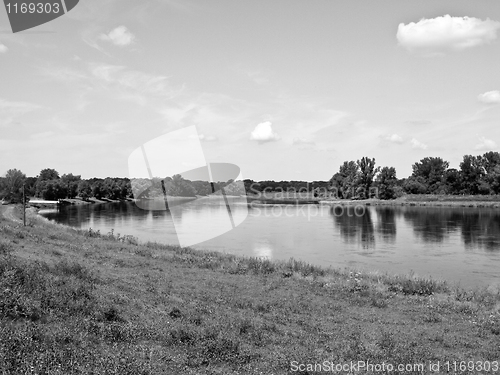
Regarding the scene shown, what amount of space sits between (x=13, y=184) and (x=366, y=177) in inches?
→ 4043

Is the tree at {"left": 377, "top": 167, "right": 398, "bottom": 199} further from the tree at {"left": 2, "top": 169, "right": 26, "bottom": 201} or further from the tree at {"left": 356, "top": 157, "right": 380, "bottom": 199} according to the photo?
the tree at {"left": 2, "top": 169, "right": 26, "bottom": 201}

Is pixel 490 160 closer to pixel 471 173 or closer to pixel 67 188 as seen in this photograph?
pixel 471 173

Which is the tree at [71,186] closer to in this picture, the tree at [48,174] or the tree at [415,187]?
the tree at [48,174]

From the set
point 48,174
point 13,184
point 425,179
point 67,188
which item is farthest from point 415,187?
point 48,174

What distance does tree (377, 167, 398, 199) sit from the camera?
430 ft

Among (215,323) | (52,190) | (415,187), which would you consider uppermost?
(52,190)

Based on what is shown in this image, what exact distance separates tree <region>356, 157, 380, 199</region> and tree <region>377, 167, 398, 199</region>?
117 inches

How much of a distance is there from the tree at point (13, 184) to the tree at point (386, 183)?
102308mm

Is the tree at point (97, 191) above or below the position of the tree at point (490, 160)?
below

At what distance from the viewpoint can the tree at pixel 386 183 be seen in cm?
13120

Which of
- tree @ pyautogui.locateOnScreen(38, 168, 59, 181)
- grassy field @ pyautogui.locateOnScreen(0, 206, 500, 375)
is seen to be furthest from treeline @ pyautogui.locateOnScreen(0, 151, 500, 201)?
grassy field @ pyautogui.locateOnScreen(0, 206, 500, 375)

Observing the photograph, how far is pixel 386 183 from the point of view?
433 feet

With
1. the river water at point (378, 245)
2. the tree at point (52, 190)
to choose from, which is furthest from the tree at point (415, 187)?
the tree at point (52, 190)

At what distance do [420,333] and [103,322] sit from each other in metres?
8.66
